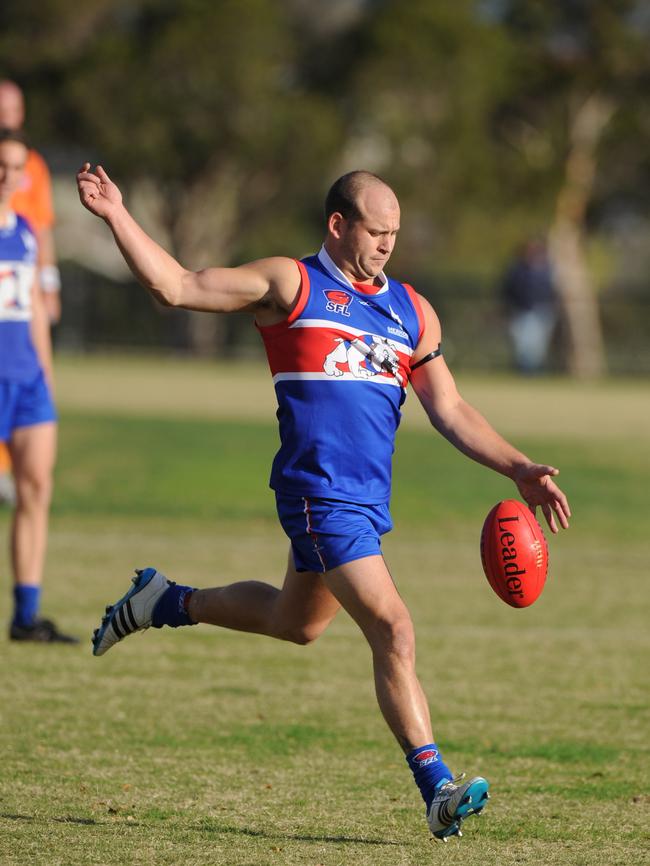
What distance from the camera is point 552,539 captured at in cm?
1405

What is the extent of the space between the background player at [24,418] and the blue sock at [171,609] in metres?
2.24

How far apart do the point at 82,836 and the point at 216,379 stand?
2631 centimetres

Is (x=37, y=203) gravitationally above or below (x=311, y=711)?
above

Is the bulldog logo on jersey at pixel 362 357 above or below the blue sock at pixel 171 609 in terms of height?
above

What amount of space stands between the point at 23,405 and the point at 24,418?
69 mm

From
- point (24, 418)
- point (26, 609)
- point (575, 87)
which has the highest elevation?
point (575, 87)

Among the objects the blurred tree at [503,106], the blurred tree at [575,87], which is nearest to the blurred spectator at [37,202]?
the blurred tree at [503,106]

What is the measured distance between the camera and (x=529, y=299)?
110 ft

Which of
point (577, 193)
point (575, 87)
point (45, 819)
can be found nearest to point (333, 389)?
point (45, 819)

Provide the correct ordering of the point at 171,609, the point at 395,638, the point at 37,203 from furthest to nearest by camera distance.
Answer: the point at 37,203
the point at 171,609
the point at 395,638

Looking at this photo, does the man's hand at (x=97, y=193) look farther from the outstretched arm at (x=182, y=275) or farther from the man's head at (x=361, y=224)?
the man's head at (x=361, y=224)

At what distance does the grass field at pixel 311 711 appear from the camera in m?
5.39

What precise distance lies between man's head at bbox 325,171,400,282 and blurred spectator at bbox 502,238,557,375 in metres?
27.8

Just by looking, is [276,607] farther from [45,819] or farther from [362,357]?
[45,819]
